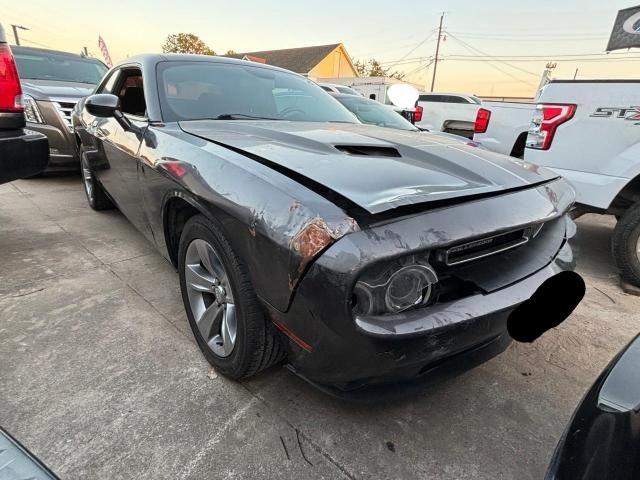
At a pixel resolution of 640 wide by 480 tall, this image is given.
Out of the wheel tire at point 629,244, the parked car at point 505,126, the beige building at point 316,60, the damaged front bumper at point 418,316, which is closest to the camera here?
the damaged front bumper at point 418,316

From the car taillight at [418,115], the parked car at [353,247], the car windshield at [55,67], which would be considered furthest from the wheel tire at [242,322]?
the car taillight at [418,115]

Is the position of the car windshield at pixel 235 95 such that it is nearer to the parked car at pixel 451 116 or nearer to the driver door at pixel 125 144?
the driver door at pixel 125 144

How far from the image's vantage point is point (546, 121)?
3.07m

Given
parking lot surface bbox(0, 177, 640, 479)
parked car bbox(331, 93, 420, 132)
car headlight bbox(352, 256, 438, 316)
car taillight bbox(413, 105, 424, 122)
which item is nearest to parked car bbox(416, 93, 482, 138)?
car taillight bbox(413, 105, 424, 122)

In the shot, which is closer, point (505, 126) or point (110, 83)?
point (110, 83)

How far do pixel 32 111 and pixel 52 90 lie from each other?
1.30 ft

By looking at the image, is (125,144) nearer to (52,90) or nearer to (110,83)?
(110,83)

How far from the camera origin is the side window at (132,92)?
269cm

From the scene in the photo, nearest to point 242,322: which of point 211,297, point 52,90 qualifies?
point 211,297

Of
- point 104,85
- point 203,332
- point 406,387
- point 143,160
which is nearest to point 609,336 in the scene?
point 406,387

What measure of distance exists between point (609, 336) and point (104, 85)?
436 cm

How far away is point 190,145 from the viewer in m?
1.87

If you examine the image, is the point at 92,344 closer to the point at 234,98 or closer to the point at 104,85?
the point at 234,98

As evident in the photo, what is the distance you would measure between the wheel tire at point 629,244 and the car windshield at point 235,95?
2.12m
